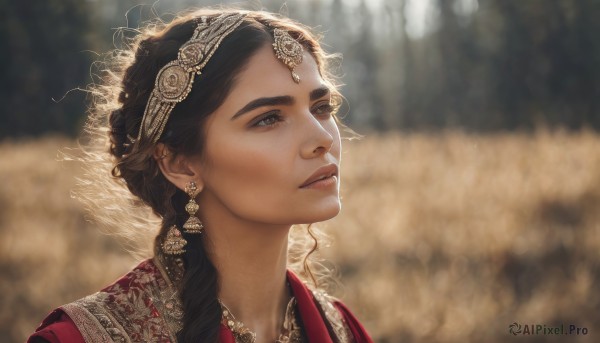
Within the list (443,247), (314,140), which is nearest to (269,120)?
(314,140)

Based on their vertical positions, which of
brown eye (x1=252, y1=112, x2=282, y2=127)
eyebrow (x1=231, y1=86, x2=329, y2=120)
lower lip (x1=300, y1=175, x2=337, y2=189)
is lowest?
lower lip (x1=300, y1=175, x2=337, y2=189)

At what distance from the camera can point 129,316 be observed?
2.40m

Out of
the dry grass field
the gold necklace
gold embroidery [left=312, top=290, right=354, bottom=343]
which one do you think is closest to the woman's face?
the gold necklace

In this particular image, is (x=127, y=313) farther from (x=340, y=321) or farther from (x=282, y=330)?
(x=340, y=321)

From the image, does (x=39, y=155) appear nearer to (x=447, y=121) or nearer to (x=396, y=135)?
(x=396, y=135)

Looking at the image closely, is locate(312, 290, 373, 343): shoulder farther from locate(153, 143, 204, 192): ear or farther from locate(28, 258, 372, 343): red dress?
locate(153, 143, 204, 192): ear

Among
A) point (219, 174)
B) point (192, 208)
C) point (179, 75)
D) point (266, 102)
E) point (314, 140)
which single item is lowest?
point (192, 208)

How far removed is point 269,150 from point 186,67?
0.44 m

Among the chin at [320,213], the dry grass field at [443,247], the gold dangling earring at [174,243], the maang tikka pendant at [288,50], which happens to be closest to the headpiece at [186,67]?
the maang tikka pendant at [288,50]

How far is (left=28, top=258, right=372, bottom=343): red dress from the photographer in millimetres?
2287

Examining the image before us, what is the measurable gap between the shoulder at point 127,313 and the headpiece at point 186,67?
52 centimetres

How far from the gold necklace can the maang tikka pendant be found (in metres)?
0.88

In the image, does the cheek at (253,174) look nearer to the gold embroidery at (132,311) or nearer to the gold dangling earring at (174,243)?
the gold dangling earring at (174,243)

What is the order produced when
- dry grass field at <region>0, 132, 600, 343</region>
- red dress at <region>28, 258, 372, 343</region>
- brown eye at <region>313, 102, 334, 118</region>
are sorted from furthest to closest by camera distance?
dry grass field at <region>0, 132, 600, 343</region> < brown eye at <region>313, 102, 334, 118</region> < red dress at <region>28, 258, 372, 343</region>
